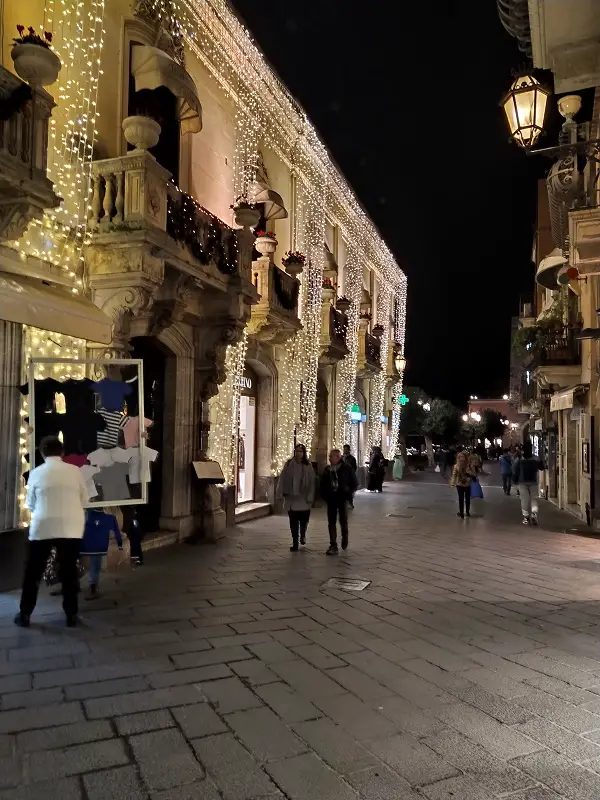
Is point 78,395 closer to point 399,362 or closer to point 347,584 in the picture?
point 347,584

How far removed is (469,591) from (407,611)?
1354mm

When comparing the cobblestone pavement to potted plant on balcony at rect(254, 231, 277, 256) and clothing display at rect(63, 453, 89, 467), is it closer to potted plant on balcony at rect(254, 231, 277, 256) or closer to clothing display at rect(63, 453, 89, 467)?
clothing display at rect(63, 453, 89, 467)

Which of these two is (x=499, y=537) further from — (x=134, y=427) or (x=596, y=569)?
(x=134, y=427)

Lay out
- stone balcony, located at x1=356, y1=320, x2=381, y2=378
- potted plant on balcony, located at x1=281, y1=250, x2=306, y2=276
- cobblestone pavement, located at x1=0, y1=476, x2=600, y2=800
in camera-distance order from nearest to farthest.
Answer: cobblestone pavement, located at x1=0, y1=476, x2=600, y2=800, potted plant on balcony, located at x1=281, y1=250, x2=306, y2=276, stone balcony, located at x1=356, y1=320, x2=381, y2=378

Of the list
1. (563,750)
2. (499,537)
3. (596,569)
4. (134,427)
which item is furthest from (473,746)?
(499,537)

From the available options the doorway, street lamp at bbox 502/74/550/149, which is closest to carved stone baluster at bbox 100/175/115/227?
the doorway

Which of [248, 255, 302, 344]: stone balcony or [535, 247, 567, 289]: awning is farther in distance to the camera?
[535, 247, 567, 289]: awning

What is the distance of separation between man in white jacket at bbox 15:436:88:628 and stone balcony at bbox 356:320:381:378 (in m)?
17.9

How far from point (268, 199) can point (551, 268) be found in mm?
9108

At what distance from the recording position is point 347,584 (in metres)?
7.81

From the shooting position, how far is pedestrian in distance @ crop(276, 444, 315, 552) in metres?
10.0

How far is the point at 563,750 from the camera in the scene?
143 inches

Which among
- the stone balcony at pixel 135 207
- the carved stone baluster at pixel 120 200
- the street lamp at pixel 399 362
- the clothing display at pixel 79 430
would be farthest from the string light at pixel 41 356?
the street lamp at pixel 399 362

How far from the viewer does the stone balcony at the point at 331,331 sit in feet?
61.5
